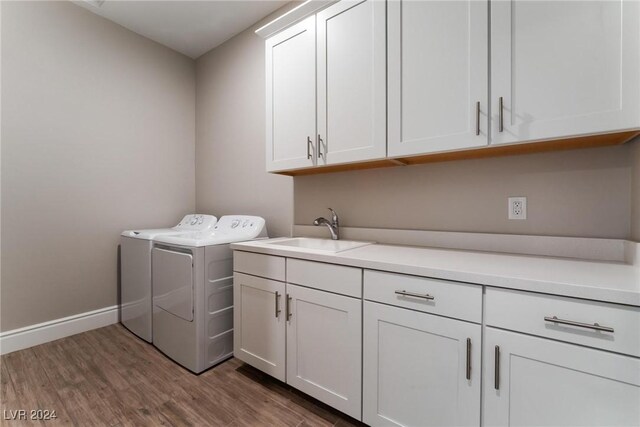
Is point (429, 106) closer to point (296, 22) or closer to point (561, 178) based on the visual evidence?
point (561, 178)

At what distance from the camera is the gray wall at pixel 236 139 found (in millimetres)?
2479

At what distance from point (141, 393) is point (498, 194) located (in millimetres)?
2278

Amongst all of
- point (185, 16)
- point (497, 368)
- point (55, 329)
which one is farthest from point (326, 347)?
point (185, 16)

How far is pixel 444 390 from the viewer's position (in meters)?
1.06

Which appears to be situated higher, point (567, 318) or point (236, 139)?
point (236, 139)

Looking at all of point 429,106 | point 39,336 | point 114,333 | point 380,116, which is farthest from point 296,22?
point 39,336

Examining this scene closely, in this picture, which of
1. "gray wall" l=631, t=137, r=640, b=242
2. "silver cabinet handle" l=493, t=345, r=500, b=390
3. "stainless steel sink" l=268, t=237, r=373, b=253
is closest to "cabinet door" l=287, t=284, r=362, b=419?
"stainless steel sink" l=268, t=237, r=373, b=253

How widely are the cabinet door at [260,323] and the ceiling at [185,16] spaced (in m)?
2.25

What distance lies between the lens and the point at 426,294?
1.09m

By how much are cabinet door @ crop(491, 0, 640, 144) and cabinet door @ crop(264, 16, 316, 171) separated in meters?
0.99

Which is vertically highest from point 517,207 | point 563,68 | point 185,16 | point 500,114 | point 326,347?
point 185,16

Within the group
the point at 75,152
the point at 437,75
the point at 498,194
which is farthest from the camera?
the point at 75,152

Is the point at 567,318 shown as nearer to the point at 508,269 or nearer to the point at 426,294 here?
the point at 508,269

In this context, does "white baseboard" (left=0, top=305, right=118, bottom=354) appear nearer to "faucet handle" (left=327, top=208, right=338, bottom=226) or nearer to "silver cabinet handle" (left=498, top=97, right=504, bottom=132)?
"faucet handle" (left=327, top=208, right=338, bottom=226)
